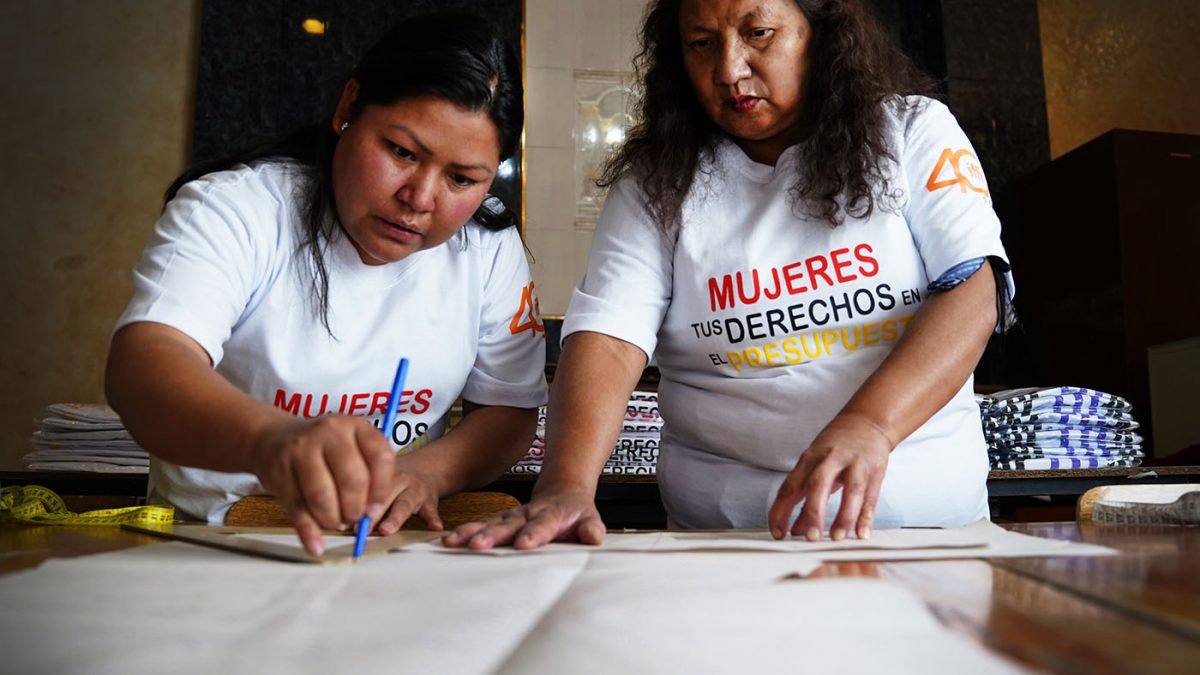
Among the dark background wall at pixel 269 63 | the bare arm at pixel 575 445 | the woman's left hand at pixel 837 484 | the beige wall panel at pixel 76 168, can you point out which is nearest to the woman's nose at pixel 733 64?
the bare arm at pixel 575 445

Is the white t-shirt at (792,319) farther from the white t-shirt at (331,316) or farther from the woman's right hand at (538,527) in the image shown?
the woman's right hand at (538,527)

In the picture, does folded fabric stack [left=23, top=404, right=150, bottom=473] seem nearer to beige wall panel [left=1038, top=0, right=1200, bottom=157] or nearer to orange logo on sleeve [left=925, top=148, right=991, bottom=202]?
orange logo on sleeve [left=925, top=148, right=991, bottom=202]

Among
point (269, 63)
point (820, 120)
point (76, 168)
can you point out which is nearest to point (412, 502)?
point (820, 120)

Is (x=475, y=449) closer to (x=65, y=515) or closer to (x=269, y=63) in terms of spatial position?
(x=65, y=515)

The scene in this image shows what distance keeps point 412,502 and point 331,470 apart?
413 mm

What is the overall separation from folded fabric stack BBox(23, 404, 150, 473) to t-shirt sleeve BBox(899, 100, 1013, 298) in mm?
1794

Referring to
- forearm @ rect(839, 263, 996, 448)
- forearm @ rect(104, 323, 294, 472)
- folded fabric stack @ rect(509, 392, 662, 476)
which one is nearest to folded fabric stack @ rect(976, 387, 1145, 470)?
folded fabric stack @ rect(509, 392, 662, 476)

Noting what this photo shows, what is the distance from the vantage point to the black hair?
116cm

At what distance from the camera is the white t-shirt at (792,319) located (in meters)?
1.12

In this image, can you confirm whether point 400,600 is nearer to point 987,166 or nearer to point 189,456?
point 189,456

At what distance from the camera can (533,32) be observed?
365cm

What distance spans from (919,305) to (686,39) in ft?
1.51

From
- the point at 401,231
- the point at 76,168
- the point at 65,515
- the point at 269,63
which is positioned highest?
the point at 269,63

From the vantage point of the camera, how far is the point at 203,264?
102cm
